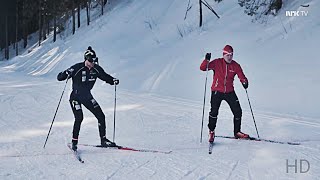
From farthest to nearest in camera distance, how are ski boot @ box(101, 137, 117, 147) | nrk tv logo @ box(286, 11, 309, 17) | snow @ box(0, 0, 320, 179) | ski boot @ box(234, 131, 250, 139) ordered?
nrk tv logo @ box(286, 11, 309, 17), ski boot @ box(234, 131, 250, 139), ski boot @ box(101, 137, 117, 147), snow @ box(0, 0, 320, 179)

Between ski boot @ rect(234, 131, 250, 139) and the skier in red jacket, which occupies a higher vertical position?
the skier in red jacket

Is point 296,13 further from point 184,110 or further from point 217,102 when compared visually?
point 217,102

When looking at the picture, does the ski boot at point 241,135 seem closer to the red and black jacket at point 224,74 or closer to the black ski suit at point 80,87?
the red and black jacket at point 224,74

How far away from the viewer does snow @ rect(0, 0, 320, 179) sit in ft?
18.5

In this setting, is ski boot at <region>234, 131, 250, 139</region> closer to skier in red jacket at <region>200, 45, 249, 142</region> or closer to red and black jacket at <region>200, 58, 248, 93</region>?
skier in red jacket at <region>200, 45, 249, 142</region>

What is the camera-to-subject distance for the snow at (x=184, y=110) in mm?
5633

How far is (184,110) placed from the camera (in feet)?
34.8

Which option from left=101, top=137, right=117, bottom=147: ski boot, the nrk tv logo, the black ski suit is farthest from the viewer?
the nrk tv logo

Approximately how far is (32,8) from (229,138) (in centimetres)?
4954

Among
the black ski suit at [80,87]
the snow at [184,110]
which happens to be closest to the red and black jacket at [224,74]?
the snow at [184,110]

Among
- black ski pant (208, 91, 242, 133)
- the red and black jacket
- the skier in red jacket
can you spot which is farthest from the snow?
the red and black jacket

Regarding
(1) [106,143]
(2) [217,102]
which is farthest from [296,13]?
(1) [106,143]

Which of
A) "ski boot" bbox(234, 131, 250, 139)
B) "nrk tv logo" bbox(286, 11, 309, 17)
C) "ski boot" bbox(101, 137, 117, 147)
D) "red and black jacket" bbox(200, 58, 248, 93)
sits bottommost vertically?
"ski boot" bbox(101, 137, 117, 147)

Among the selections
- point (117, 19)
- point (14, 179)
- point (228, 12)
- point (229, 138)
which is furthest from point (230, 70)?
point (117, 19)
